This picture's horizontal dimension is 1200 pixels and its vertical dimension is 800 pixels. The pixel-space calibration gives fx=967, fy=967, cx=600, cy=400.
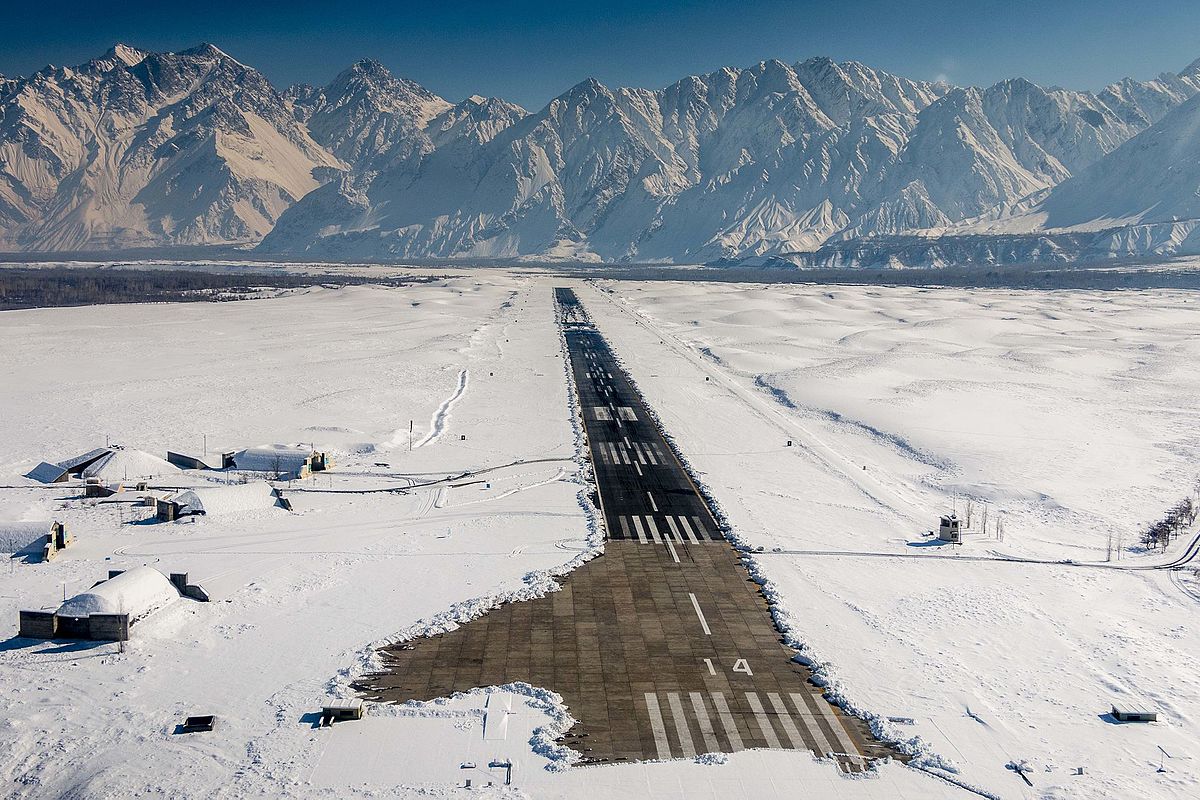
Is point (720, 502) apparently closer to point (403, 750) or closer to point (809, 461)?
point (809, 461)

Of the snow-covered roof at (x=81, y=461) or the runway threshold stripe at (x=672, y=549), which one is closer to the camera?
the runway threshold stripe at (x=672, y=549)

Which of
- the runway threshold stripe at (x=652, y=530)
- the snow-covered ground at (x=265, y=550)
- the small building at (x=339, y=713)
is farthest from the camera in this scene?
the runway threshold stripe at (x=652, y=530)

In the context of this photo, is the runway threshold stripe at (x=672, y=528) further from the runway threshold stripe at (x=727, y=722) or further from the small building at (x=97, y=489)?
the small building at (x=97, y=489)

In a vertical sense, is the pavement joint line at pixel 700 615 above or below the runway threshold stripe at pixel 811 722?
above

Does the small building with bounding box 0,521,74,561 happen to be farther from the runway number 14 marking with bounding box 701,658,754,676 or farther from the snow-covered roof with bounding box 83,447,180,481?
the runway number 14 marking with bounding box 701,658,754,676

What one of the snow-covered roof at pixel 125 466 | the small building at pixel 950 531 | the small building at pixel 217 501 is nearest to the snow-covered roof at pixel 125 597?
the small building at pixel 217 501

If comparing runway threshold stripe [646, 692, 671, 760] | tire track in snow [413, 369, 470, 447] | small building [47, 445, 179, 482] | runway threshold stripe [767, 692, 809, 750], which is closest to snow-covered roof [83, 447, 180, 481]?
small building [47, 445, 179, 482]
